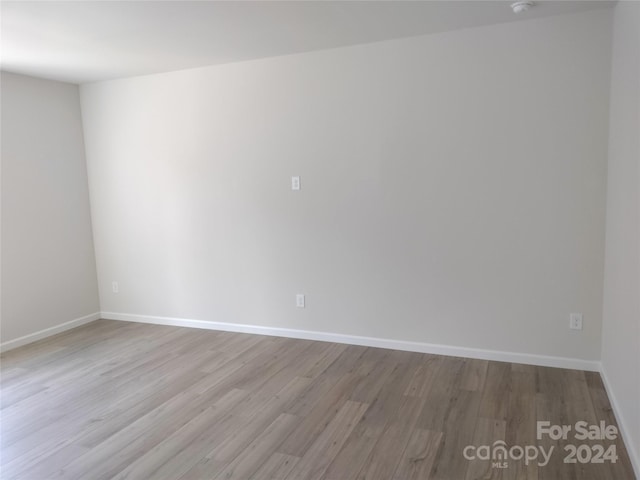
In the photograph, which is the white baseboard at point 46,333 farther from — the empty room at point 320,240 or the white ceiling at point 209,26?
the white ceiling at point 209,26

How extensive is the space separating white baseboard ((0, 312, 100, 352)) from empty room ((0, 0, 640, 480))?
23 mm

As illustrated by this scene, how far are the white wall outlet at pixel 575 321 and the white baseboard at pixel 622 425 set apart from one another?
0.91ft

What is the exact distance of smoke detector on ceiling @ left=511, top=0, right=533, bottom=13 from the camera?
2.60 meters

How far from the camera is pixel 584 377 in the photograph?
296cm

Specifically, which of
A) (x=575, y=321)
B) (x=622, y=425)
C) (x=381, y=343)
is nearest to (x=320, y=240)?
(x=381, y=343)

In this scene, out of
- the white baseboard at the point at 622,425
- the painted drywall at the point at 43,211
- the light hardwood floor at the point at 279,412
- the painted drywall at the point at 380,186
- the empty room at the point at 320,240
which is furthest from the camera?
the painted drywall at the point at 43,211

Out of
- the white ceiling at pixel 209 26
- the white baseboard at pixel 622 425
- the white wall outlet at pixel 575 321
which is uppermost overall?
the white ceiling at pixel 209 26

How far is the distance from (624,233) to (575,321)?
92 centimetres

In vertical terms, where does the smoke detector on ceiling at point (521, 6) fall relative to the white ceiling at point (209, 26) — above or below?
below

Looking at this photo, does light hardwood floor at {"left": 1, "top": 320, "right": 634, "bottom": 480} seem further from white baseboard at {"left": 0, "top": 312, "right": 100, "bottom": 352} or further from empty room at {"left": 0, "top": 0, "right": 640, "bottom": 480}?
white baseboard at {"left": 0, "top": 312, "right": 100, "bottom": 352}

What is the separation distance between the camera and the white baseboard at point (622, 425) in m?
1.99

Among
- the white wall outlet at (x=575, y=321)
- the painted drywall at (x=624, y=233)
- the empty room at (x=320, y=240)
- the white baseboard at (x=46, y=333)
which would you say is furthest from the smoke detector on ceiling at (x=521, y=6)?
the white baseboard at (x=46, y=333)

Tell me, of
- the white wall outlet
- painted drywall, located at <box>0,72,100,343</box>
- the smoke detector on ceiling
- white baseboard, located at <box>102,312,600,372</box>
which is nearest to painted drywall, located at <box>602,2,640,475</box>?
the white wall outlet

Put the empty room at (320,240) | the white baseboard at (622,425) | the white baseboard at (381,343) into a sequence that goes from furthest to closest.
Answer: the white baseboard at (381,343)
the empty room at (320,240)
the white baseboard at (622,425)
